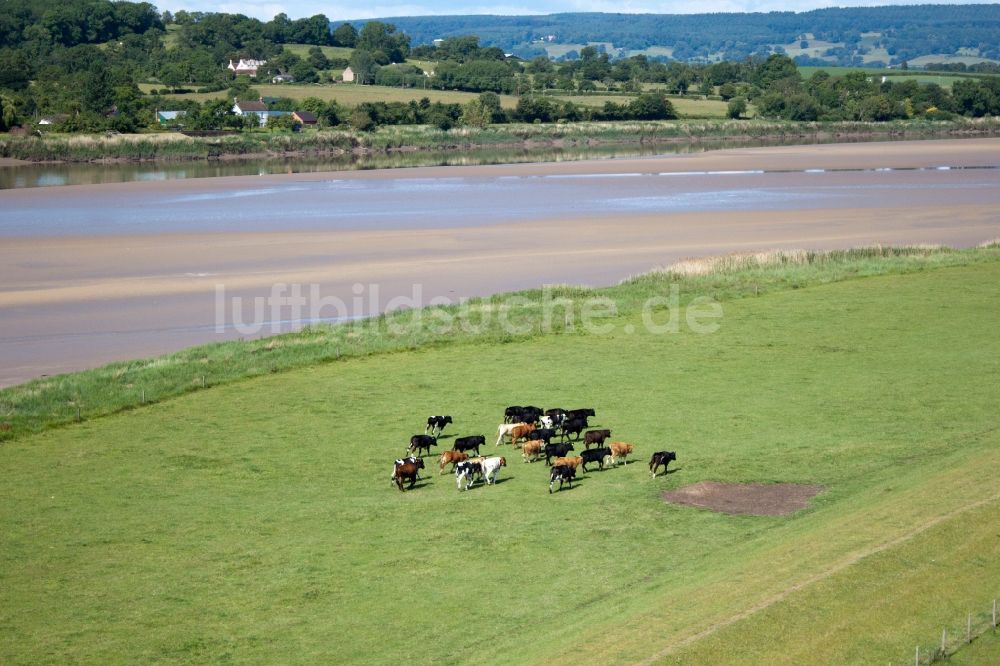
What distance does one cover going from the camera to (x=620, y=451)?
22609 mm

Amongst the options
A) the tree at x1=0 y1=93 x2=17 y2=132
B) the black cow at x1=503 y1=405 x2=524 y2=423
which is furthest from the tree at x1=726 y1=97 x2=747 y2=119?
the black cow at x1=503 y1=405 x2=524 y2=423

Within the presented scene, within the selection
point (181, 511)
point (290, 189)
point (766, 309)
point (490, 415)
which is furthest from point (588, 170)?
point (181, 511)

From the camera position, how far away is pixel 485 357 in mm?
33000

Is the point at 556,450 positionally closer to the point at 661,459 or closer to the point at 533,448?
the point at 533,448

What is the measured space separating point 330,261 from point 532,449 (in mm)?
29925

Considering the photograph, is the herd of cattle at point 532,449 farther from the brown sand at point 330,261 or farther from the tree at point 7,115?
the tree at point 7,115

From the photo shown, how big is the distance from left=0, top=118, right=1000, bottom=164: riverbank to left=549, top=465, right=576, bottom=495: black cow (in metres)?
104

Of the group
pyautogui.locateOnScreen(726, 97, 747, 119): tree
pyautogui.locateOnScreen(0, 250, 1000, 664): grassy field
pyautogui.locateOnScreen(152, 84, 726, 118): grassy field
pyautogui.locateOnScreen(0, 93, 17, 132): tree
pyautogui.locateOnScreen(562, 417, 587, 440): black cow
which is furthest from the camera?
pyautogui.locateOnScreen(152, 84, 726, 118): grassy field

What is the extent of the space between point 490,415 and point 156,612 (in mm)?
11099

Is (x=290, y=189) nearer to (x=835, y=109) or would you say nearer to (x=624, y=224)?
(x=624, y=224)

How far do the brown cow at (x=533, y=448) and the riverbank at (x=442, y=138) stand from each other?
101868 millimetres

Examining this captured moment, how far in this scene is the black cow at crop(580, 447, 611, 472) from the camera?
22.1 meters

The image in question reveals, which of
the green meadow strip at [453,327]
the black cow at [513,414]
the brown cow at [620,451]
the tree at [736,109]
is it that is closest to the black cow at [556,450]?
the brown cow at [620,451]

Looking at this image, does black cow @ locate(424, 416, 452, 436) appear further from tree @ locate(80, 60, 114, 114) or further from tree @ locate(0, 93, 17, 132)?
tree @ locate(80, 60, 114, 114)
